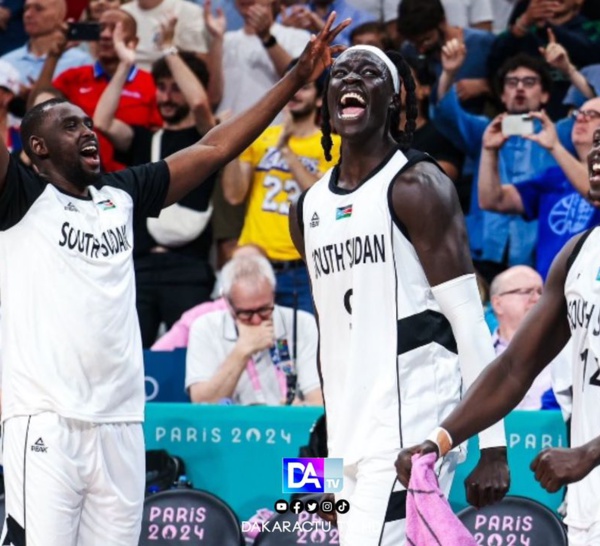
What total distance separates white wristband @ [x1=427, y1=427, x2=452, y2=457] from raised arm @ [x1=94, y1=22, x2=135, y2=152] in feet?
19.4

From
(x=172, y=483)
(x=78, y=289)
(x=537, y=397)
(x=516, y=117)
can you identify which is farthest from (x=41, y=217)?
(x=516, y=117)

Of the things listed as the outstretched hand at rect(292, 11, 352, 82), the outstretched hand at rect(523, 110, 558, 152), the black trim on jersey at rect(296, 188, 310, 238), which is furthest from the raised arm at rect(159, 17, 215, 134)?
the black trim on jersey at rect(296, 188, 310, 238)

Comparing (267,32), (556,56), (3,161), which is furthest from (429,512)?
(267,32)

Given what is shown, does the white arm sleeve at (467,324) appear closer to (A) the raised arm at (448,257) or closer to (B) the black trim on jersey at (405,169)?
(A) the raised arm at (448,257)

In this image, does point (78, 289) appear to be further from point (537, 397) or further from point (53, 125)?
point (537, 397)

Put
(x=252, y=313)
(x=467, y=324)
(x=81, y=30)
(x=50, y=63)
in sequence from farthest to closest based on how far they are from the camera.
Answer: (x=81, y=30)
(x=50, y=63)
(x=252, y=313)
(x=467, y=324)

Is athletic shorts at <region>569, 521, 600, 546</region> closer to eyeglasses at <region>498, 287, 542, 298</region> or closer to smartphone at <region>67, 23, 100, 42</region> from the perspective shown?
eyeglasses at <region>498, 287, 542, 298</region>

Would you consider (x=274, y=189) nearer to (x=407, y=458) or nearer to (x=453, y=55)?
(x=453, y=55)

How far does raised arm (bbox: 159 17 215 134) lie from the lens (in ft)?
30.9

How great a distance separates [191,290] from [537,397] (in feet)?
9.15

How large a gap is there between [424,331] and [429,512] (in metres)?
0.81

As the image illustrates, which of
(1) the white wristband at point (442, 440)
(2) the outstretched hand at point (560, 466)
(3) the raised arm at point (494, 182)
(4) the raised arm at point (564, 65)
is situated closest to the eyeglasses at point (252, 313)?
(3) the raised arm at point (494, 182)

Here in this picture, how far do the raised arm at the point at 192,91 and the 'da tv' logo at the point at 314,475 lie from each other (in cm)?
392

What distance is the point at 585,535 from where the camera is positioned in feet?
14.0
